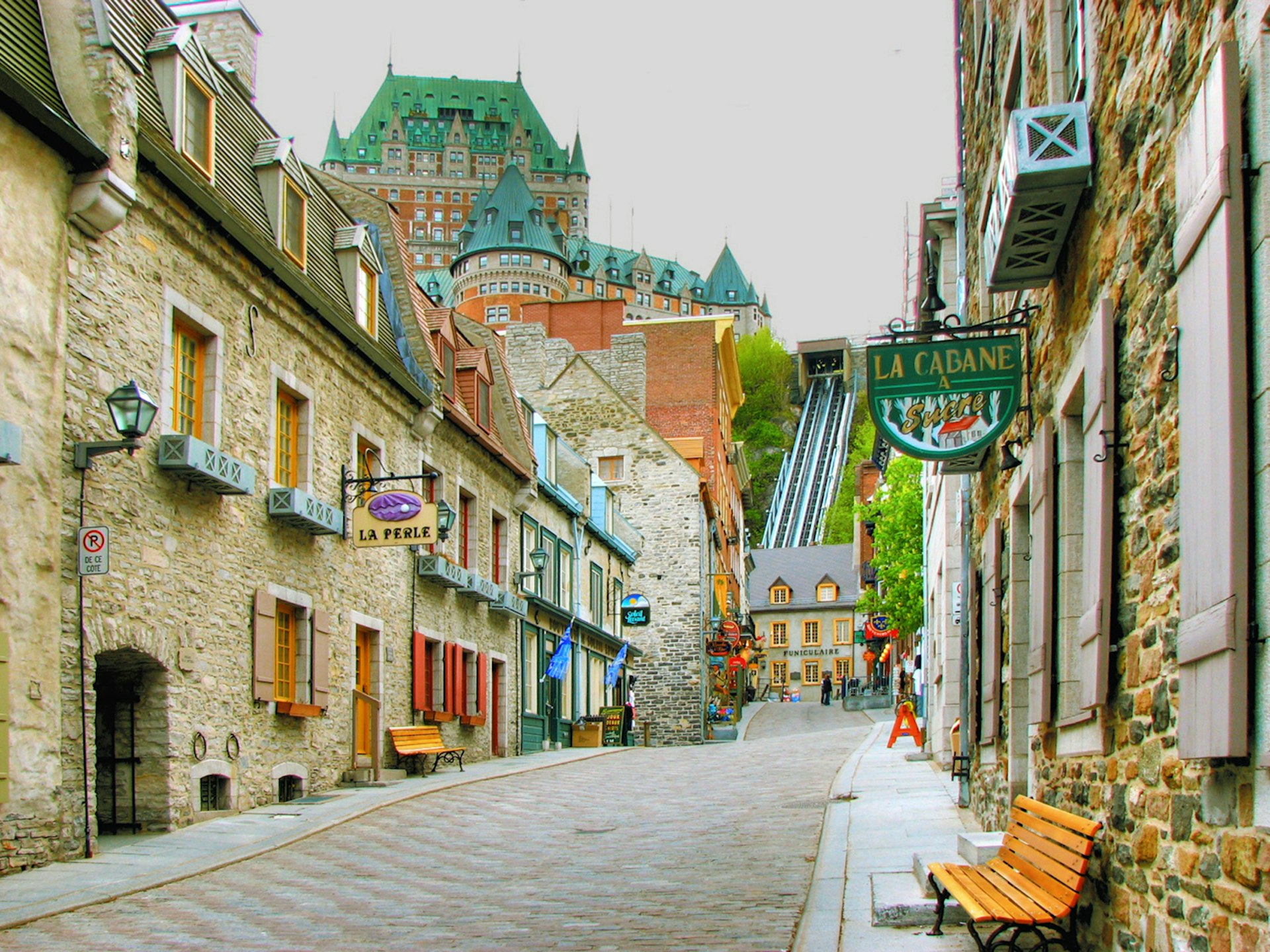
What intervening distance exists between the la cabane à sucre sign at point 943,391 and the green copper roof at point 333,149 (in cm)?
15503

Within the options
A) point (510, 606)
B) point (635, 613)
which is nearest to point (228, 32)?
point (510, 606)

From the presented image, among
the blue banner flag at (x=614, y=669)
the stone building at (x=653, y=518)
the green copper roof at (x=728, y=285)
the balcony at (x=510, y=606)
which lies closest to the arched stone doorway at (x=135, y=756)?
the balcony at (x=510, y=606)

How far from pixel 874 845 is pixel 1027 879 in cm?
479

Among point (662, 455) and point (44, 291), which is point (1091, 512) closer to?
point (44, 291)

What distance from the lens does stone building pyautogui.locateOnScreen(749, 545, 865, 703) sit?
84000 mm

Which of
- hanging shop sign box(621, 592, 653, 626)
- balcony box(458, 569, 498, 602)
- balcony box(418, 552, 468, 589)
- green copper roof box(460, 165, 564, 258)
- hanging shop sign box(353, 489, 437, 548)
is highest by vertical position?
green copper roof box(460, 165, 564, 258)

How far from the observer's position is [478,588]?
2306 cm

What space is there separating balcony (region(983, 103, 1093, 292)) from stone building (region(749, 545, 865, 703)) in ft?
248

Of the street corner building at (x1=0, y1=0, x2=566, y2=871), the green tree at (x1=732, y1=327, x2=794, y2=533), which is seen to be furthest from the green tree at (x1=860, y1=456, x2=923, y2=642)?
the green tree at (x1=732, y1=327, x2=794, y2=533)

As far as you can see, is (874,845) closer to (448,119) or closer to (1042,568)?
(1042,568)

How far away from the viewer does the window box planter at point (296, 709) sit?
1582cm

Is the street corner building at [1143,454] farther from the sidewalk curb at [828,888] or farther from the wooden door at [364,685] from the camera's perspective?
the wooden door at [364,685]

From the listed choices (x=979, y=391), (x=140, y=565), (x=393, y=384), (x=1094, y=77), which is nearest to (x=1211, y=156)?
(x=1094, y=77)

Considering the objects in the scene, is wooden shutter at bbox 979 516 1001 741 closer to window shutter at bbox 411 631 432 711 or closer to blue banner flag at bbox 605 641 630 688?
window shutter at bbox 411 631 432 711
